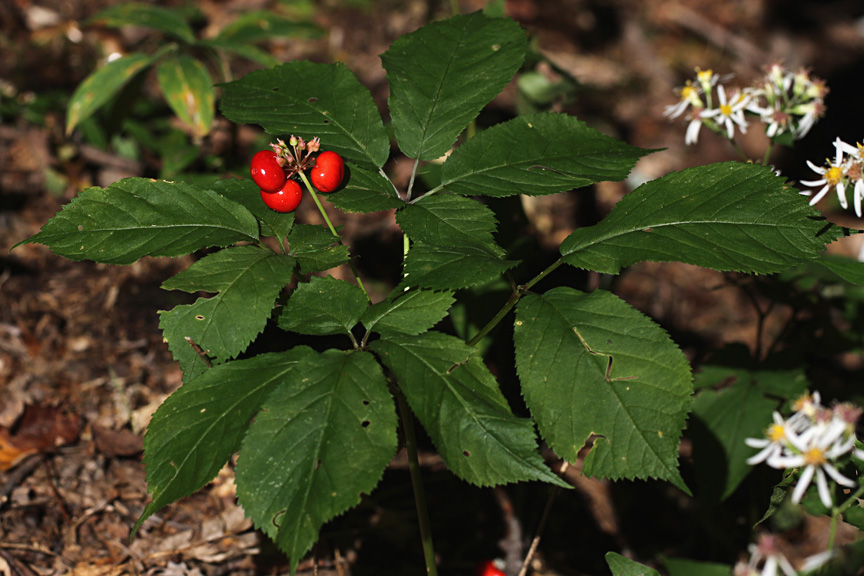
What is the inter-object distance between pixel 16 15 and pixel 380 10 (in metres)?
2.46

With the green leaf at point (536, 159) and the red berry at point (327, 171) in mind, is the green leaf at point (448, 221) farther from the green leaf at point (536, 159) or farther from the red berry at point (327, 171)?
the red berry at point (327, 171)

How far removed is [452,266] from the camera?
1.43 meters

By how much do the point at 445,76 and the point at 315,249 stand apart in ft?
1.99

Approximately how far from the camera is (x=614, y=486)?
287 centimetres

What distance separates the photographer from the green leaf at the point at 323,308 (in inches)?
59.2

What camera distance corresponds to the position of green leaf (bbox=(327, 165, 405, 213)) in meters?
1.59

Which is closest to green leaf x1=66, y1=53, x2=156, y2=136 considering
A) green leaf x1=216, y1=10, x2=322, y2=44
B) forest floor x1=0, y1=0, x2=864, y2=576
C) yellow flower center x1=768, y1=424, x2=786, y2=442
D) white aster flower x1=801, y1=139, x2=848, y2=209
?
green leaf x1=216, y1=10, x2=322, y2=44

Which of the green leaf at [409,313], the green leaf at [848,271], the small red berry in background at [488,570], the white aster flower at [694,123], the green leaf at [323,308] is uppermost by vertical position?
the green leaf at [323,308]

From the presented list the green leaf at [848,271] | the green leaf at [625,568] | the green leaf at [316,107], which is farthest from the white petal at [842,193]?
the green leaf at [316,107]

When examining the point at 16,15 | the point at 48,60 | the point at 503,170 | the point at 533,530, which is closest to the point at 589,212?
the point at 533,530

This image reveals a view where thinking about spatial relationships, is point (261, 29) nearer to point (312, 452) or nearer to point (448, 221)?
point (448, 221)

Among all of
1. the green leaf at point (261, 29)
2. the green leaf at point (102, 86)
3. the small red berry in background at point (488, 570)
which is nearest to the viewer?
the small red berry in background at point (488, 570)

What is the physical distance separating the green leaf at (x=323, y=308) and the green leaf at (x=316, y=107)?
13.9 inches

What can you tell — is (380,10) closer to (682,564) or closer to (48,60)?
(48,60)
